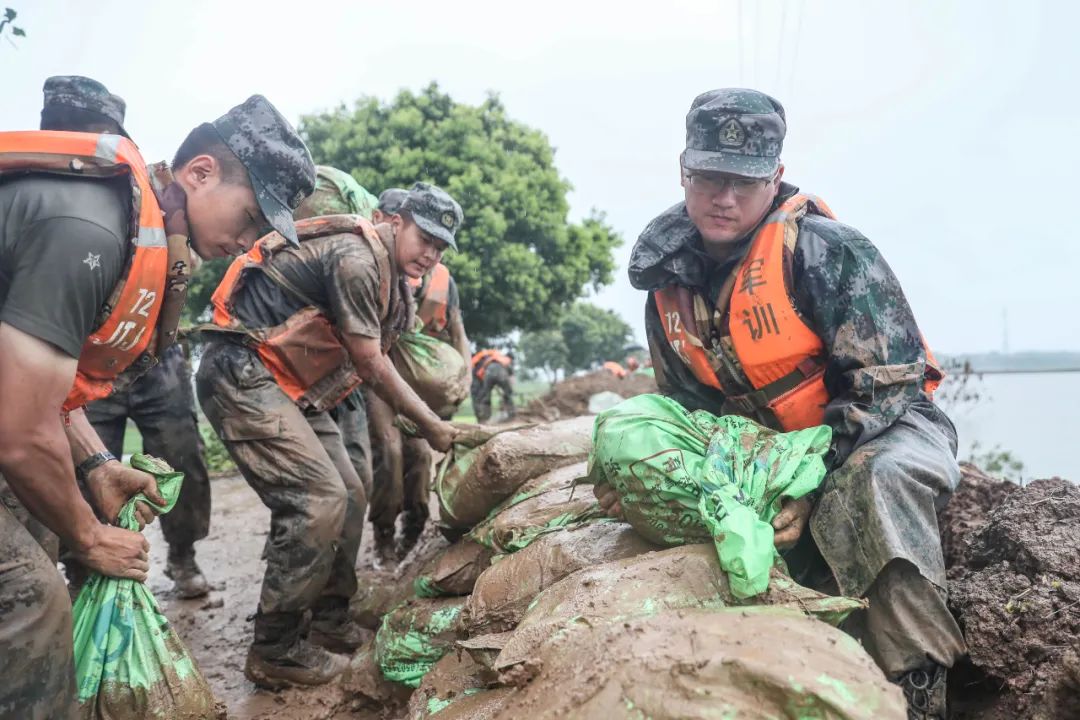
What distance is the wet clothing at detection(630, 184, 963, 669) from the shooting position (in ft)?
6.77

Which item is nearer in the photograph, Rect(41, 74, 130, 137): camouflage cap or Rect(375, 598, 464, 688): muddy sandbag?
Rect(375, 598, 464, 688): muddy sandbag

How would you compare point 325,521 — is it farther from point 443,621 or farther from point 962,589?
point 962,589

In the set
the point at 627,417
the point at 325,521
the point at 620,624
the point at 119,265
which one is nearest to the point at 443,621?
the point at 325,521

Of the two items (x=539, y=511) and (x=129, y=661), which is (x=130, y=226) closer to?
(x=129, y=661)

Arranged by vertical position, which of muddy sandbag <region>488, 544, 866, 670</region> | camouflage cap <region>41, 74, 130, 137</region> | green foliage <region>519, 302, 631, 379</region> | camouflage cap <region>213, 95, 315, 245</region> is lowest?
green foliage <region>519, 302, 631, 379</region>

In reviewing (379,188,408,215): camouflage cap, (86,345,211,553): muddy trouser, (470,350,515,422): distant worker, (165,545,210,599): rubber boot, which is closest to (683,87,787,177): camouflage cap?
(379,188,408,215): camouflage cap

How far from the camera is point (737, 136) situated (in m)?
2.40

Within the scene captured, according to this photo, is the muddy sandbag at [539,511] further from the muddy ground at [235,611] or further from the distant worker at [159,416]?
the distant worker at [159,416]

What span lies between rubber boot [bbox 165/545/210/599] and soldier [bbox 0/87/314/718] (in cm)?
225

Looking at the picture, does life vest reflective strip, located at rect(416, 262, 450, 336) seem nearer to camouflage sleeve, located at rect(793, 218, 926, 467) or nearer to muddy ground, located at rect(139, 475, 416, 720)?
muddy ground, located at rect(139, 475, 416, 720)

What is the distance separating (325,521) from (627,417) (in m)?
1.60

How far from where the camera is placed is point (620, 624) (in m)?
1.66

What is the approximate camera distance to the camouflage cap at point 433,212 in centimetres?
362

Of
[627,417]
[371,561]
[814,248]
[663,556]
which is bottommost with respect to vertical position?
[371,561]
